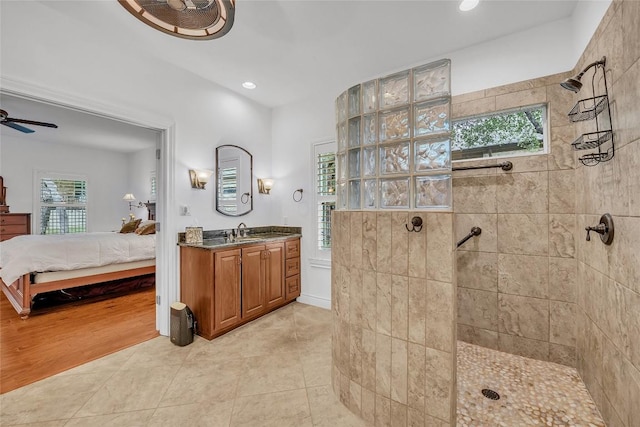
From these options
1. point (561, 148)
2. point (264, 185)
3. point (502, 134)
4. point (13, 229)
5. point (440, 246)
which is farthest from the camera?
point (13, 229)

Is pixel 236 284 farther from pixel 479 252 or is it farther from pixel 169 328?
pixel 479 252

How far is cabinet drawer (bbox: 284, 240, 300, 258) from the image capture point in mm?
3438

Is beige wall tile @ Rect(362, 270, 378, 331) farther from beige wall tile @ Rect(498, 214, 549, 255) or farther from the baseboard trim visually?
the baseboard trim

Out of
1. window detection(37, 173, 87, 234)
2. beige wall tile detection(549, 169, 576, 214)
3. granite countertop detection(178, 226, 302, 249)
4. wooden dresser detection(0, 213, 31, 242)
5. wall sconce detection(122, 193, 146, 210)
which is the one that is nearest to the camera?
beige wall tile detection(549, 169, 576, 214)

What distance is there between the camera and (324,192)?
349 cm

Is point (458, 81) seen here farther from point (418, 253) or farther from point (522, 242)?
point (418, 253)

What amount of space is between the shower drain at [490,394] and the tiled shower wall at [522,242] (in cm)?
66

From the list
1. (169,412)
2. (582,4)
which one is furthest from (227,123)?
(582,4)

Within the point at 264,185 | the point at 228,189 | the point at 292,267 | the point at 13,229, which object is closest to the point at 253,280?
the point at 292,267

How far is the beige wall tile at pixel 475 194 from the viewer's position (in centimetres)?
232

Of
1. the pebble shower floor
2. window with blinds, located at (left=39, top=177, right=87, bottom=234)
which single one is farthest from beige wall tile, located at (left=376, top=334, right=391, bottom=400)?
window with blinds, located at (left=39, top=177, right=87, bottom=234)

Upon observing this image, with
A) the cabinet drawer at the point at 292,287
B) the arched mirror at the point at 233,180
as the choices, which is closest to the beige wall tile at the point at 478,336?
the cabinet drawer at the point at 292,287

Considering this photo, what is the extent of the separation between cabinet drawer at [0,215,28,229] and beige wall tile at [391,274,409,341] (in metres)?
7.28

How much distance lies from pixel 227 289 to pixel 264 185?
5.30 ft
